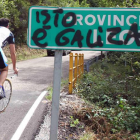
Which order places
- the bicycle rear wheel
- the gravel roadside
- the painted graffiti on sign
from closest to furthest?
the painted graffiti on sign, the gravel roadside, the bicycle rear wheel

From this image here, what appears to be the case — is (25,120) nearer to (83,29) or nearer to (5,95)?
(5,95)

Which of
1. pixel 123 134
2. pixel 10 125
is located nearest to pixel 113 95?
pixel 123 134

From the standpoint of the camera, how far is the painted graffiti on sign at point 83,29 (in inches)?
88.0

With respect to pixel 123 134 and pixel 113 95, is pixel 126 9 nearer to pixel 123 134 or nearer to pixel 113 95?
pixel 123 134

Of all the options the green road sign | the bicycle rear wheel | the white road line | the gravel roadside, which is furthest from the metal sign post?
the bicycle rear wheel

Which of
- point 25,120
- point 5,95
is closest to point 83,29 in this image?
point 25,120

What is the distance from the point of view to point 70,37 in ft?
7.43

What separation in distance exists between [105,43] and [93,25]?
0.22 metres

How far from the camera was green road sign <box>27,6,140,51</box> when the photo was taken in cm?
224

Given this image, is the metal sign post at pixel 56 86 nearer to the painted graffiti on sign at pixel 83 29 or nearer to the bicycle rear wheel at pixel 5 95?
the painted graffiti on sign at pixel 83 29

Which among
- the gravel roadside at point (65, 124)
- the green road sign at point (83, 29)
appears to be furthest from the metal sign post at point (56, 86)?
the gravel roadside at point (65, 124)

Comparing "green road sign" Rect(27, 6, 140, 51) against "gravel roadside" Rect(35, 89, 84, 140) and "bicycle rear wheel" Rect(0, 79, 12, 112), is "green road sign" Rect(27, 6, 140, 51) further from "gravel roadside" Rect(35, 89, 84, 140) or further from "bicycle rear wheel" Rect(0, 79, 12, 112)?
"bicycle rear wheel" Rect(0, 79, 12, 112)

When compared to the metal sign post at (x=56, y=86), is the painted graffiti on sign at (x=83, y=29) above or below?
above

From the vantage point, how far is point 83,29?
227 cm
